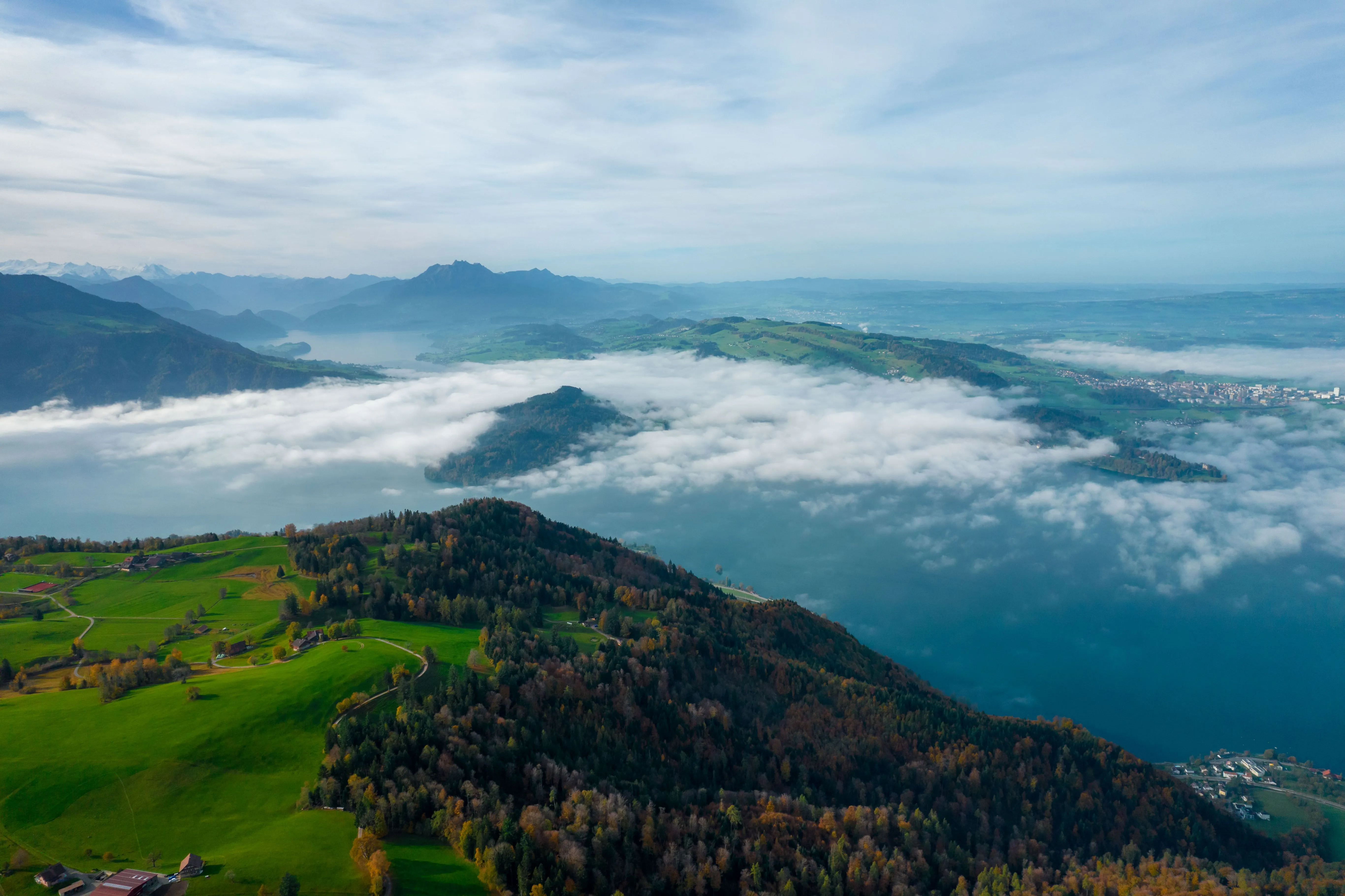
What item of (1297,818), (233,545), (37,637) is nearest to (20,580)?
(233,545)

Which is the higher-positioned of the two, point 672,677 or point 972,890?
point 672,677

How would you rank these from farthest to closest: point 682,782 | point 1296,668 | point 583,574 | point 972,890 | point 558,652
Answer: point 1296,668, point 583,574, point 558,652, point 682,782, point 972,890

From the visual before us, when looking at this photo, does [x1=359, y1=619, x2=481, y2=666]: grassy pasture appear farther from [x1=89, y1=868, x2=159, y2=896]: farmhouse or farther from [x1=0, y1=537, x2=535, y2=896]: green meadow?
[x1=89, y1=868, x2=159, y2=896]: farmhouse

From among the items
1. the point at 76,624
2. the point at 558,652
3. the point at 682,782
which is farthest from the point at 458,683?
the point at 76,624

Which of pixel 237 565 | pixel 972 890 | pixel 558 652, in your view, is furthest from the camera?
pixel 237 565

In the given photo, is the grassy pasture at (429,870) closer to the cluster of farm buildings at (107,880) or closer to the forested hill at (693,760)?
the forested hill at (693,760)

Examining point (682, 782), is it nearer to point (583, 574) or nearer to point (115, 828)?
point (115, 828)

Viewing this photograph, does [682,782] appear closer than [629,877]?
No
